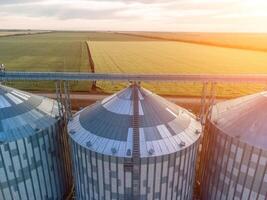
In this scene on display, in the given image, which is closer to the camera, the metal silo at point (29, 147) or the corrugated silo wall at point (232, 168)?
the corrugated silo wall at point (232, 168)

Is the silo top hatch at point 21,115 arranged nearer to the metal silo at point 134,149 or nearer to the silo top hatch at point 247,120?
the metal silo at point 134,149

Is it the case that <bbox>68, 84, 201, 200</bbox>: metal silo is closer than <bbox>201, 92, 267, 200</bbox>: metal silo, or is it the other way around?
<bbox>68, 84, 201, 200</bbox>: metal silo

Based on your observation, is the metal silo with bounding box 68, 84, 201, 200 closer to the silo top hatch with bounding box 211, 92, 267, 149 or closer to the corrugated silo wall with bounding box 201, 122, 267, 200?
the corrugated silo wall with bounding box 201, 122, 267, 200

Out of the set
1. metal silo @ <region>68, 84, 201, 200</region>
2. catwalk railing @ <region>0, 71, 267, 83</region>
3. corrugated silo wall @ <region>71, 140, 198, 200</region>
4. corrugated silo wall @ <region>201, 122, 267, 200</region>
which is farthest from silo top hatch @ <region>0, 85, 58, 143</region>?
corrugated silo wall @ <region>201, 122, 267, 200</region>

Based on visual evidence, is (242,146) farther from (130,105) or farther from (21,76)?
(21,76)

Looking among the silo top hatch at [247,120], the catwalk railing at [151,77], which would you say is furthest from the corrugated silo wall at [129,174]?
the catwalk railing at [151,77]

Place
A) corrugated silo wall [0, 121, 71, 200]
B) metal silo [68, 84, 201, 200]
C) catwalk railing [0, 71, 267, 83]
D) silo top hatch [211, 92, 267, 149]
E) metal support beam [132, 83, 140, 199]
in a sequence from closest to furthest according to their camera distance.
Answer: metal support beam [132, 83, 140, 199], metal silo [68, 84, 201, 200], silo top hatch [211, 92, 267, 149], corrugated silo wall [0, 121, 71, 200], catwalk railing [0, 71, 267, 83]

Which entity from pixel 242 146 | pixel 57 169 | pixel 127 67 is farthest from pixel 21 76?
pixel 127 67
